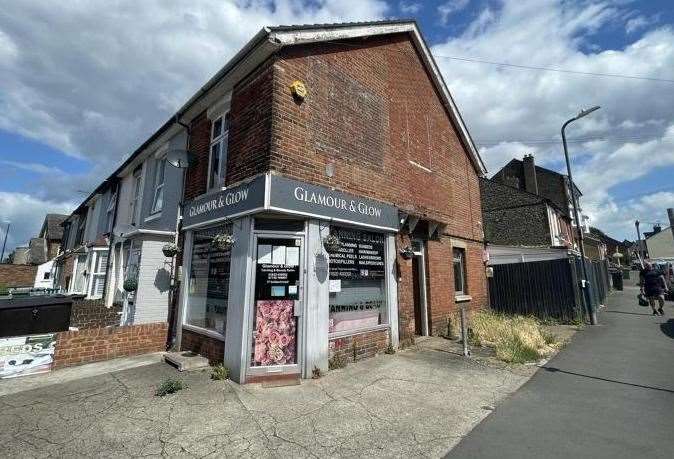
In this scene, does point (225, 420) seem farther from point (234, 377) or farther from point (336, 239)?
point (336, 239)

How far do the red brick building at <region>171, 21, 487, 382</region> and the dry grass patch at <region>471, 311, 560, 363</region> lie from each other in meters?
1.29

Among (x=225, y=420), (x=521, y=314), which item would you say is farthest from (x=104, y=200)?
(x=521, y=314)

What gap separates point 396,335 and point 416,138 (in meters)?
5.89

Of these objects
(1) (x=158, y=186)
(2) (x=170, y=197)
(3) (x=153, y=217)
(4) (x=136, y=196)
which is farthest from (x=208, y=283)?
(4) (x=136, y=196)

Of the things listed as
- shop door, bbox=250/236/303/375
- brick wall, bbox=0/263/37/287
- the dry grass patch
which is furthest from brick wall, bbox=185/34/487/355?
brick wall, bbox=0/263/37/287

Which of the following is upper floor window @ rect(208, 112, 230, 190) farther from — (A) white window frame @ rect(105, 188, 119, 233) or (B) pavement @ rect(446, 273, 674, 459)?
(A) white window frame @ rect(105, 188, 119, 233)

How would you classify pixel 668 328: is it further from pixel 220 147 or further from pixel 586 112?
pixel 220 147

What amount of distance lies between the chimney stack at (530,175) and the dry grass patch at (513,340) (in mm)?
21392

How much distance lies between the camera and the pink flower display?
5.92 meters

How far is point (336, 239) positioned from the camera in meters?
6.71

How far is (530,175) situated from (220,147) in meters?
26.9

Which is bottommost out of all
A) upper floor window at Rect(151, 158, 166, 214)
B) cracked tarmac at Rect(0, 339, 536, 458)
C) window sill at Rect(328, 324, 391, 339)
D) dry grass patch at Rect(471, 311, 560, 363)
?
cracked tarmac at Rect(0, 339, 536, 458)

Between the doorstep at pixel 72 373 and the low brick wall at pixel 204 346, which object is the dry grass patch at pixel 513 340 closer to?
the low brick wall at pixel 204 346

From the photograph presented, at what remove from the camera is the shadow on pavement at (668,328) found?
31.5ft
